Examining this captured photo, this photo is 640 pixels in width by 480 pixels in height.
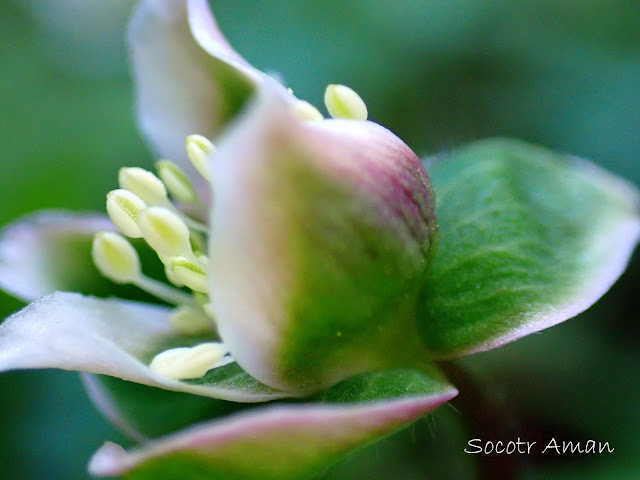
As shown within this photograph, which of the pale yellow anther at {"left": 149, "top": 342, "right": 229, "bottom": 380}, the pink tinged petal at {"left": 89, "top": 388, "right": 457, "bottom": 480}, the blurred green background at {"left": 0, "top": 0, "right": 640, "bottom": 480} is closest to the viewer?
the pink tinged petal at {"left": 89, "top": 388, "right": 457, "bottom": 480}

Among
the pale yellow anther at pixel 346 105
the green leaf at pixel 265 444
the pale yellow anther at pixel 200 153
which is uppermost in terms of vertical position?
the pale yellow anther at pixel 346 105

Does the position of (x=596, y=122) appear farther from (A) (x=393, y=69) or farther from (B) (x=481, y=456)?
(B) (x=481, y=456)

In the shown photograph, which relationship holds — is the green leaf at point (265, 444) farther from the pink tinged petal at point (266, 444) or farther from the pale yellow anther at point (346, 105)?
the pale yellow anther at point (346, 105)

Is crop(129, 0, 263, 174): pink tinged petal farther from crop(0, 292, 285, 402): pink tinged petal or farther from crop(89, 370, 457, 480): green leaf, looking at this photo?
crop(89, 370, 457, 480): green leaf

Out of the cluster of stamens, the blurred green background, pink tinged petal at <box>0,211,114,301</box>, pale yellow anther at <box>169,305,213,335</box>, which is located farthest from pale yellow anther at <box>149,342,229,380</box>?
the blurred green background

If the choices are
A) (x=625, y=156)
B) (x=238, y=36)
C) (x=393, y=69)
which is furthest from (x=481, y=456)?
(x=238, y=36)

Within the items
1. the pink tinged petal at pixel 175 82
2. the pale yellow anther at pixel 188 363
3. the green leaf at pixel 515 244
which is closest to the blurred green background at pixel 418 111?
the green leaf at pixel 515 244
